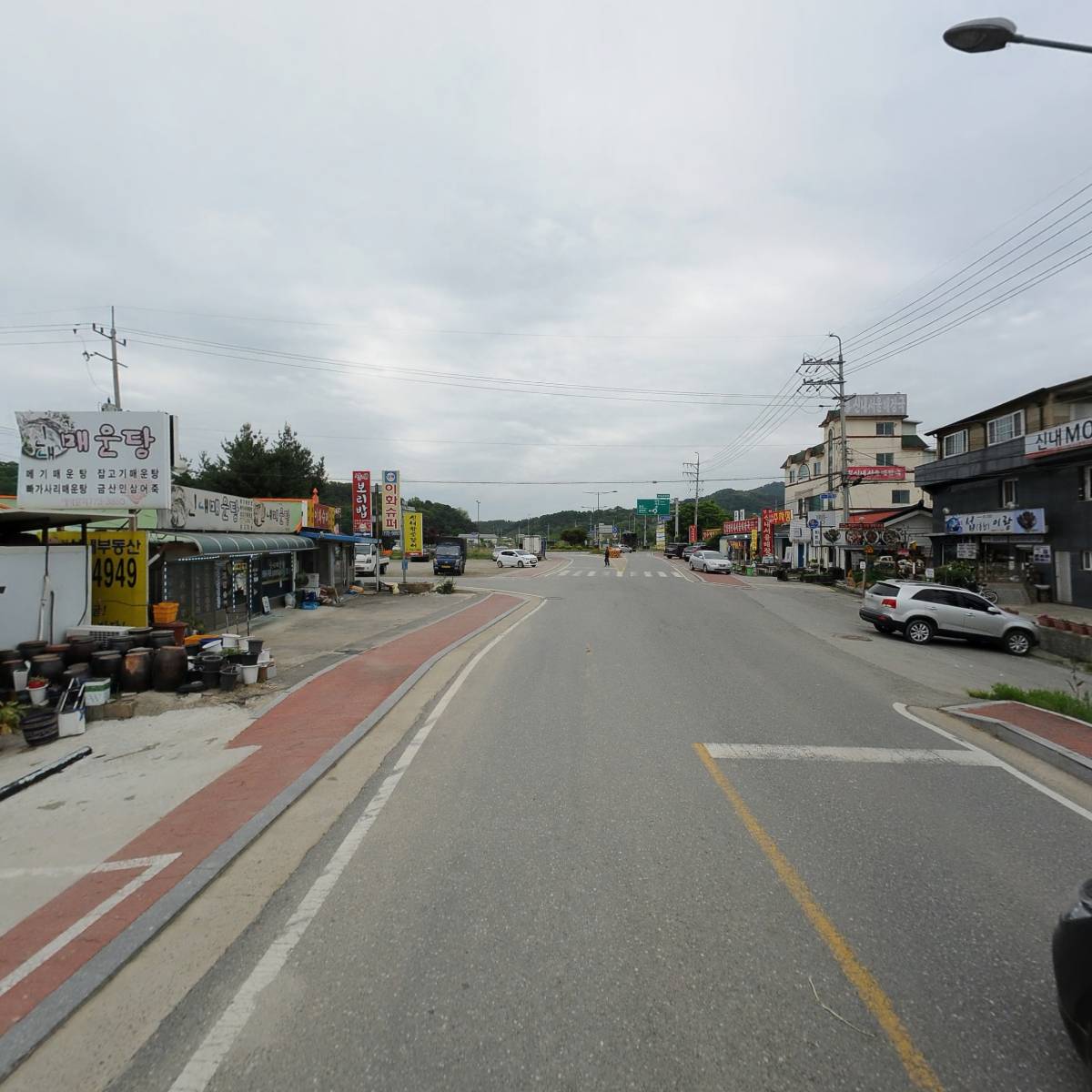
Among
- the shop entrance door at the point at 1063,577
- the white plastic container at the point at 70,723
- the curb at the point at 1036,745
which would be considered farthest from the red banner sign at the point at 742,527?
the white plastic container at the point at 70,723

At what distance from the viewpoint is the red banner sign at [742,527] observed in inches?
2511

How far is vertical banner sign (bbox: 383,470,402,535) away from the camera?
101 feet

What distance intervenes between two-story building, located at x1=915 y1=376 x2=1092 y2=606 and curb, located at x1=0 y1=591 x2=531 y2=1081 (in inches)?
1006

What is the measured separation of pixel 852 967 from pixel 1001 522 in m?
28.4

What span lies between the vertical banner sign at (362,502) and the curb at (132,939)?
25.3 meters

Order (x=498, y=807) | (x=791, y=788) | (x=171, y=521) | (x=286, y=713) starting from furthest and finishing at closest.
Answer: (x=171, y=521), (x=286, y=713), (x=791, y=788), (x=498, y=807)

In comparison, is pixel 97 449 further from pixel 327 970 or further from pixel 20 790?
pixel 327 970

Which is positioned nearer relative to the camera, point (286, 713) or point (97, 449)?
point (286, 713)

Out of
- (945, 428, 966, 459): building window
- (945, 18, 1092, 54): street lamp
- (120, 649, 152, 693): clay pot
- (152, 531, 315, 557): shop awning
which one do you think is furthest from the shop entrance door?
(120, 649, 152, 693): clay pot

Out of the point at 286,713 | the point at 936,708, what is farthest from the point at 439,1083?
the point at 936,708

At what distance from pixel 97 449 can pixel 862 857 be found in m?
15.2

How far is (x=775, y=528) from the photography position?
6000 cm

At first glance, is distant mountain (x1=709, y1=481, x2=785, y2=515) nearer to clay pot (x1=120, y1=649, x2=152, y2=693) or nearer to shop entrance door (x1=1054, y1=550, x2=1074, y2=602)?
shop entrance door (x1=1054, y1=550, x2=1074, y2=602)

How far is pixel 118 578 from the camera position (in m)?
13.0
